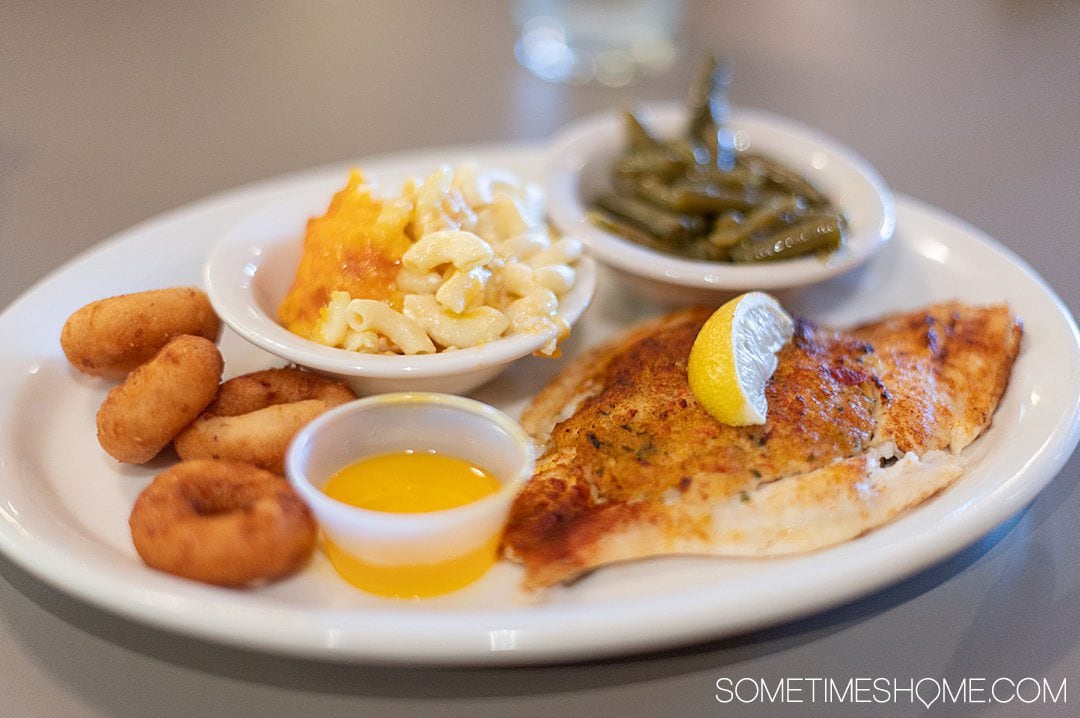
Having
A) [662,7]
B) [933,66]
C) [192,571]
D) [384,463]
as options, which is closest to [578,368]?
[384,463]

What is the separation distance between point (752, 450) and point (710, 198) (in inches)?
54.3

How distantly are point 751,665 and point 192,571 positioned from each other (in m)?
1.33

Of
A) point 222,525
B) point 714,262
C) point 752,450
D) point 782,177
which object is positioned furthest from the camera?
point 782,177

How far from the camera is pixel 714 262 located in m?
3.43

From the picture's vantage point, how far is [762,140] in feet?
13.3

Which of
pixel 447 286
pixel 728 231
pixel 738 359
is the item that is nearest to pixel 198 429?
pixel 447 286

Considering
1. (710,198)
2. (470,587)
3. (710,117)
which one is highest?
(710,117)

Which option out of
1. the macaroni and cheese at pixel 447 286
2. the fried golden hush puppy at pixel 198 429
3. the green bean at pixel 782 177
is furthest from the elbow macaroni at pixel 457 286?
the green bean at pixel 782 177

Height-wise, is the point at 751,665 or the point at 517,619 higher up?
the point at 517,619

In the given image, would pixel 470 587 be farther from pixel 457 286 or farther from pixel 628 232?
pixel 628 232

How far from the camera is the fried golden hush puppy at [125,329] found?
2723mm

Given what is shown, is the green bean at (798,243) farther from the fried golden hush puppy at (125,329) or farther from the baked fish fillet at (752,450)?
the fried golden hush puppy at (125,329)

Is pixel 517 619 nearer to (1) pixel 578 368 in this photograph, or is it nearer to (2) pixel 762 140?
(1) pixel 578 368

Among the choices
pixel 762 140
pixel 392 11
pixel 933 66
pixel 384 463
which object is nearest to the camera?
pixel 384 463
